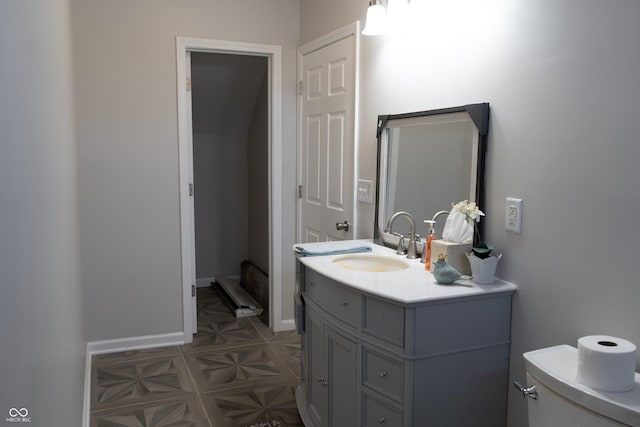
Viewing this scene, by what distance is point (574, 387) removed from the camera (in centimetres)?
140

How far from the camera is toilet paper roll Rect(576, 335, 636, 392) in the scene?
1.36 m

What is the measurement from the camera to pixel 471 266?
78.6 inches

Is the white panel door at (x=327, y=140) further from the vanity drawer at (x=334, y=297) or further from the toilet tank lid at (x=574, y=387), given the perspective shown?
the toilet tank lid at (x=574, y=387)

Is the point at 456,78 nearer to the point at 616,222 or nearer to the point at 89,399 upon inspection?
the point at 616,222

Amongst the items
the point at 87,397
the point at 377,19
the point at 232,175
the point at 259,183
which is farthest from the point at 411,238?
the point at 232,175

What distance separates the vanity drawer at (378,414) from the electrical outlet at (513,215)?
0.77 meters

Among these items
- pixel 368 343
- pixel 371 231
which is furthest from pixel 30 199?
pixel 371 231

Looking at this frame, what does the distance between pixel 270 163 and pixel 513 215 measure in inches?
86.4

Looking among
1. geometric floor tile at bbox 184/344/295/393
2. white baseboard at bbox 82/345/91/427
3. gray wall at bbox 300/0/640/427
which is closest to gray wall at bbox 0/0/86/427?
white baseboard at bbox 82/345/91/427

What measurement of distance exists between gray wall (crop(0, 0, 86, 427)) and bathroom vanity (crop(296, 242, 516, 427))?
1004 mm

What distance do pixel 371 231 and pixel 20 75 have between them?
220 cm

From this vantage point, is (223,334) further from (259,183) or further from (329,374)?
(329,374)

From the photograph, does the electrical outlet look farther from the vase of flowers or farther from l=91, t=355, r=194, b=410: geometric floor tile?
l=91, t=355, r=194, b=410: geometric floor tile

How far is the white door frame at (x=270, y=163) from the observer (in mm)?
3535
